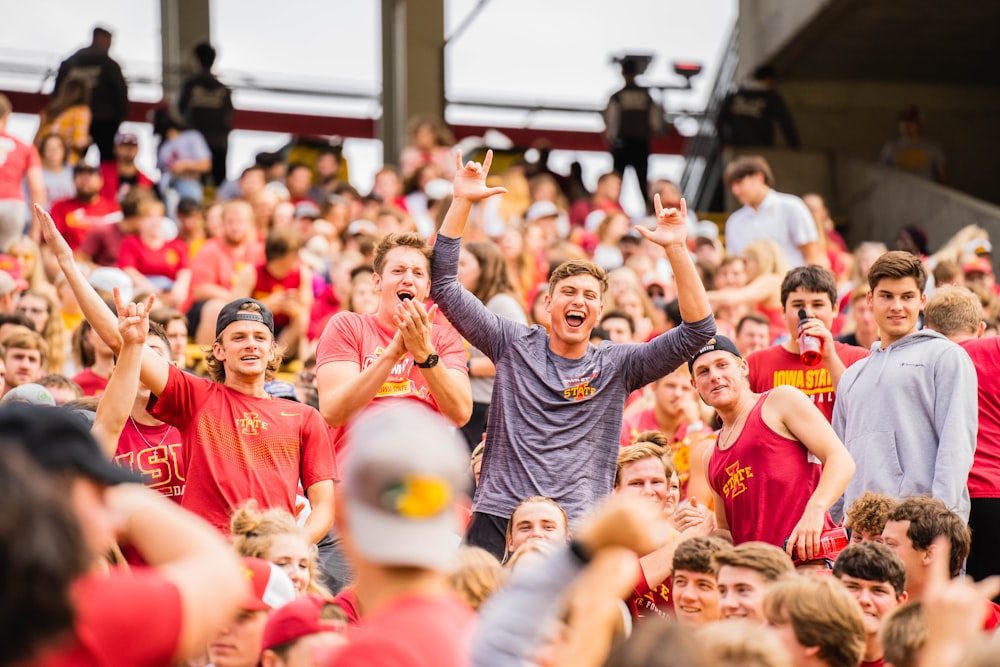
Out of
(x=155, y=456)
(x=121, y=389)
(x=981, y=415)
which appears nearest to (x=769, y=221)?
(x=981, y=415)

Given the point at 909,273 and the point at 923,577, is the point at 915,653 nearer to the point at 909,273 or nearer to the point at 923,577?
the point at 923,577

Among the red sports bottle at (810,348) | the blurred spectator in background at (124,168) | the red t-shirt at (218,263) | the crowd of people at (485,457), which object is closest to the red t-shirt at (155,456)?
the crowd of people at (485,457)

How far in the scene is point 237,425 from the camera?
6051 millimetres

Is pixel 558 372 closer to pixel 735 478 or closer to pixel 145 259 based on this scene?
pixel 735 478

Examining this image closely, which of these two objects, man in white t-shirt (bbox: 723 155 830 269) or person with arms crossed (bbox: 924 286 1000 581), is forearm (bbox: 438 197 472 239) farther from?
man in white t-shirt (bbox: 723 155 830 269)

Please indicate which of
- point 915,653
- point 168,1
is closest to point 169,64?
point 168,1

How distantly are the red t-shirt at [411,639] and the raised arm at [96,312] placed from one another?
3.05m

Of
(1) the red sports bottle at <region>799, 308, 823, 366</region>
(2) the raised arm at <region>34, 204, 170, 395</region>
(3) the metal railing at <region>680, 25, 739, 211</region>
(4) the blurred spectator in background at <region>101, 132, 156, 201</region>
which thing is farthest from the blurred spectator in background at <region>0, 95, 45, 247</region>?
(3) the metal railing at <region>680, 25, 739, 211</region>

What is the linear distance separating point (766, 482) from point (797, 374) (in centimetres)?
139

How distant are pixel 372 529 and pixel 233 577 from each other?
14.4 inches

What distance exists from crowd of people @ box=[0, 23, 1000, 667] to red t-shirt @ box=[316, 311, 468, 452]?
16 mm

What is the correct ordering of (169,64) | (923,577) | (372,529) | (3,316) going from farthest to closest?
(169,64) → (3,316) → (923,577) → (372,529)

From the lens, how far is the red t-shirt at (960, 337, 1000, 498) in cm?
688

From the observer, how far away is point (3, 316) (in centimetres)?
859
